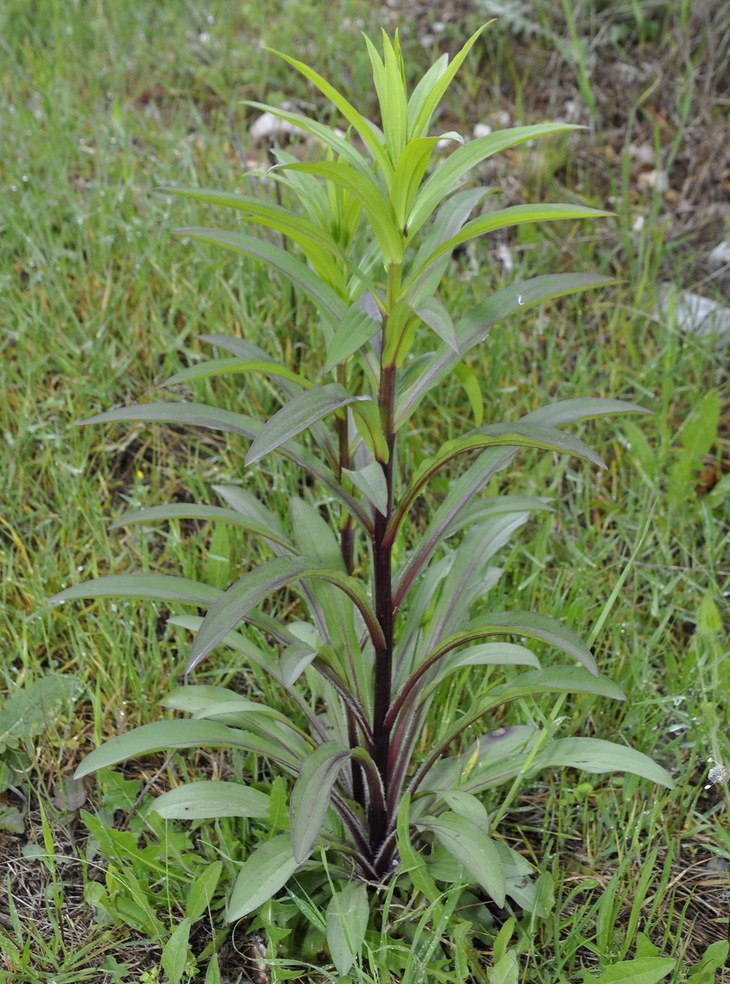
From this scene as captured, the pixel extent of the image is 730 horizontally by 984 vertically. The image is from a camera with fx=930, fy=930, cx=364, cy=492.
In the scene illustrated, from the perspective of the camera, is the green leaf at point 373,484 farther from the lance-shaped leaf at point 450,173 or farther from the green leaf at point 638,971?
the green leaf at point 638,971

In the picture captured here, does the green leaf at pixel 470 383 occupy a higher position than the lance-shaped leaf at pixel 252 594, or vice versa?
Result: the green leaf at pixel 470 383

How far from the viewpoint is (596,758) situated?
62.7 inches

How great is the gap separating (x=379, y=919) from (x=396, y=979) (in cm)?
12

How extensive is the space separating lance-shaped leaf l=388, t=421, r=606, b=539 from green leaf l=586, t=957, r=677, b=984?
798mm

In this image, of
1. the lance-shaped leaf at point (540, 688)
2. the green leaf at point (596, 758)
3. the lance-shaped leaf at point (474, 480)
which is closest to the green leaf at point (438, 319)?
the lance-shaped leaf at point (474, 480)

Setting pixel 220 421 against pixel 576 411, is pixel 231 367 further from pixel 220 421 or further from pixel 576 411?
pixel 576 411

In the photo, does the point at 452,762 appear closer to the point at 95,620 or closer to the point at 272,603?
the point at 272,603

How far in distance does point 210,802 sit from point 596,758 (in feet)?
2.25

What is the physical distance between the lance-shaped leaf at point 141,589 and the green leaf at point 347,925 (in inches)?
22.1

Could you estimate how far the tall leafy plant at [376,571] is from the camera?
1.35 m

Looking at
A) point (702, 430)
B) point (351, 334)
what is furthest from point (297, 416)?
point (702, 430)

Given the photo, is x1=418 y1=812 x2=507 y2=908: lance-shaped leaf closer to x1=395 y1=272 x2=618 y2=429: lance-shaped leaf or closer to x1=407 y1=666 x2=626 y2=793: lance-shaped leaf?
x1=407 y1=666 x2=626 y2=793: lance-shaped leaf

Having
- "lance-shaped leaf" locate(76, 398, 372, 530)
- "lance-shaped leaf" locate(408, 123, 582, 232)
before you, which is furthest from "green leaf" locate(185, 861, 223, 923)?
"lance-shaped leaf" locate(408, 123, 582, 232)

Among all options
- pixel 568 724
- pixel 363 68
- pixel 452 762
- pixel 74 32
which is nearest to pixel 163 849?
pixel 452 762
